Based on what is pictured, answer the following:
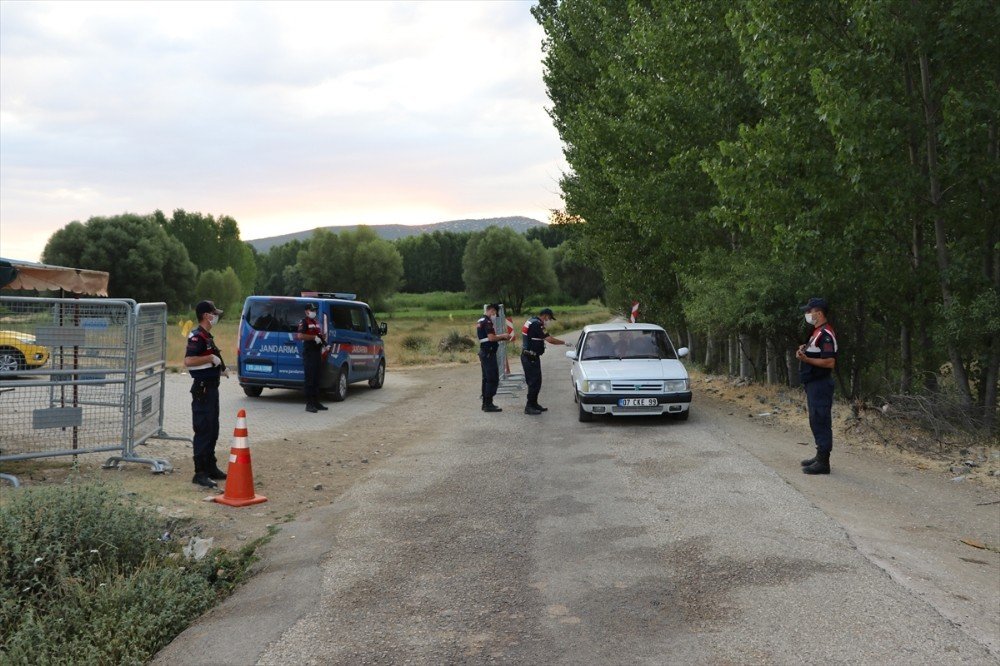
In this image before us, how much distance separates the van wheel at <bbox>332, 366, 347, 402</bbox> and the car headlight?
6262 millimetres

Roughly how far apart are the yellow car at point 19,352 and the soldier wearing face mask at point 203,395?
59.4 inches

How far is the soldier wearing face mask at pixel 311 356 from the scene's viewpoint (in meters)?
15.0

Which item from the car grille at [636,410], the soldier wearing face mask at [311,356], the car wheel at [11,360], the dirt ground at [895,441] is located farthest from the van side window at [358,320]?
the car wheel at [11,360]

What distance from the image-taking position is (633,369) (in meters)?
12.9

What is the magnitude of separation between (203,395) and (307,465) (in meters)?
1.85

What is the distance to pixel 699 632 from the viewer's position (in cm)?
431

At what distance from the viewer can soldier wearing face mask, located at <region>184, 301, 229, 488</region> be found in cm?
827

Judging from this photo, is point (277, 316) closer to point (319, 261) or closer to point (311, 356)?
point (311, 356)

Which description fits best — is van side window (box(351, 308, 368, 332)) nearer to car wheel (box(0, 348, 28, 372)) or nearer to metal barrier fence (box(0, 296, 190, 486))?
metal barrier fence (box(0, 296, 190, 486))

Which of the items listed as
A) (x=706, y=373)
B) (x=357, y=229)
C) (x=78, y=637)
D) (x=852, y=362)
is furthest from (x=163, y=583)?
(x=357, y=229)

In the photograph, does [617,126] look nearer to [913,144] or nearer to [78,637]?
[913,144]

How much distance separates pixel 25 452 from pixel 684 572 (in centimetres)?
675

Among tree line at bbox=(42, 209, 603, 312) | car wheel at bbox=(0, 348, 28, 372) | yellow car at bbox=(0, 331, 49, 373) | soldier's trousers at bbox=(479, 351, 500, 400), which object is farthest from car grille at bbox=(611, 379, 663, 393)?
tree line at bbox=(42, 209, 603, 312)

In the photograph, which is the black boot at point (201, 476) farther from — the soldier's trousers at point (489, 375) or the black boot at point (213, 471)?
the soldier's trousers at point (489, 375)
